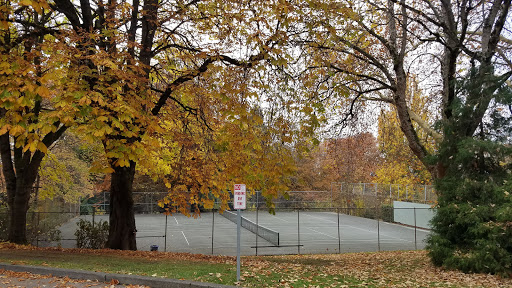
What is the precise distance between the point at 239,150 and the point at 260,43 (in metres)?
3.40

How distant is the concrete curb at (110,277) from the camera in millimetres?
7160

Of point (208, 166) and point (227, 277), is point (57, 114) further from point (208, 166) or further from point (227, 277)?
point (208, 166)

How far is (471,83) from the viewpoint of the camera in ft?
38.4

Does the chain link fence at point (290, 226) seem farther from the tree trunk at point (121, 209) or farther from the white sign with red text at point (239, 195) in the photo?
the white sign with red text at point (239, 195)

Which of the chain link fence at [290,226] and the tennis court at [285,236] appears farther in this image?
the tennis court at [285,236]

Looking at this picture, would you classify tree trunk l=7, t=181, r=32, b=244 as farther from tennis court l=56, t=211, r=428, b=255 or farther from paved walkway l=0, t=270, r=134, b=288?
paved walkway l=0, t=270, r=134, b=288

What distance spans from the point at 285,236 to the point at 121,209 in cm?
1779

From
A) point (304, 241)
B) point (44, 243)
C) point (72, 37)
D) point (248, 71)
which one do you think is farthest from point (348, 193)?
point (72, 37)

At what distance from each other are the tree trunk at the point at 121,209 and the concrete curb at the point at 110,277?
4.76 meters

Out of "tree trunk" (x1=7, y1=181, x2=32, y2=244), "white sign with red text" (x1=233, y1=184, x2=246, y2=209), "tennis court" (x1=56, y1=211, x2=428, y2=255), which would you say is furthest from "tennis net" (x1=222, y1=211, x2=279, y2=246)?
"white sign with red text" (x1=233, y1=184, x2=246, y2=209)

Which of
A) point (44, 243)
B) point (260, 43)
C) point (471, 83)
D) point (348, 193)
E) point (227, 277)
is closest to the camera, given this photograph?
point (227, 277)

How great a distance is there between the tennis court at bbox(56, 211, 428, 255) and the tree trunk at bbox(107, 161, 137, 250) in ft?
14.3

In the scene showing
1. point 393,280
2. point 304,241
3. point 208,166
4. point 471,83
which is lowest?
point 304,241

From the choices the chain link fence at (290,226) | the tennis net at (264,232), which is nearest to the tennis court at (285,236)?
the chain link fence at (290,226)
